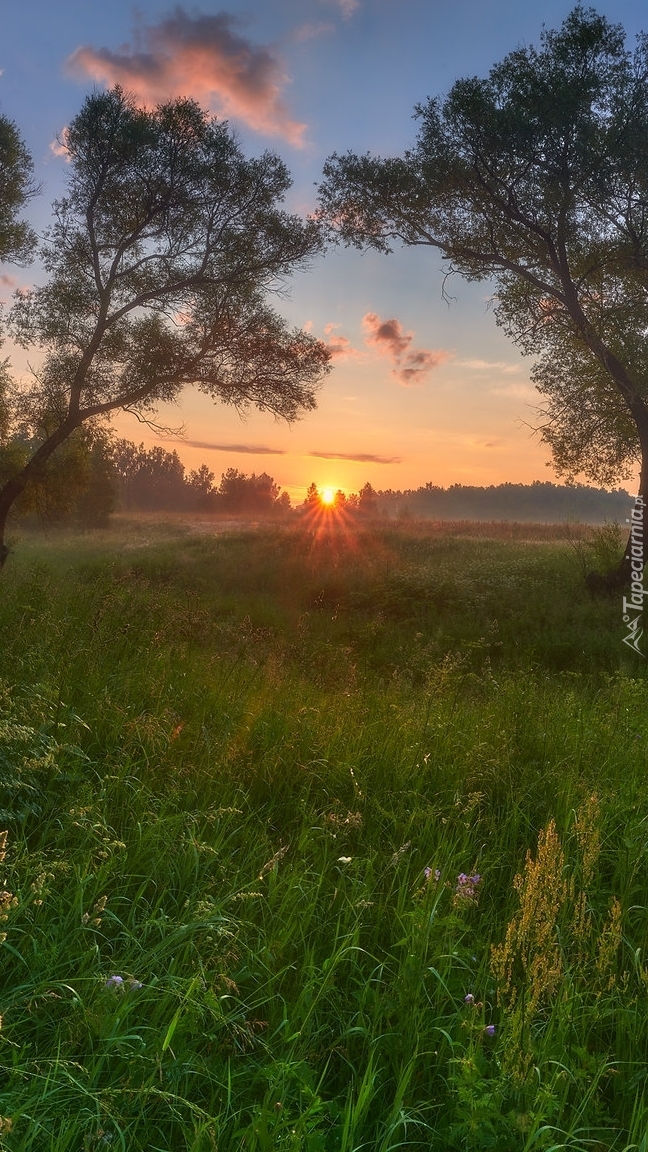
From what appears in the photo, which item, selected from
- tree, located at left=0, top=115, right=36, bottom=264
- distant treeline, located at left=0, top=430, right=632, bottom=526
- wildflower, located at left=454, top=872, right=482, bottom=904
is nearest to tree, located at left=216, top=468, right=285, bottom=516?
distant treeline, located at left=0, top=430, right=632, bottom=526

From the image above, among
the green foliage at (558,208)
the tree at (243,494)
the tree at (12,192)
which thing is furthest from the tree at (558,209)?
the tree at (243,494)

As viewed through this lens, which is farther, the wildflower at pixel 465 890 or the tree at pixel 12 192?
the tree at pixel 12 192

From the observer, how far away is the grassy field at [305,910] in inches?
96.7

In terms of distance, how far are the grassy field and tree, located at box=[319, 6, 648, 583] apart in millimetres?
14170

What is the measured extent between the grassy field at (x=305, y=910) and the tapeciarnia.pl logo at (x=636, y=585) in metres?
7.06

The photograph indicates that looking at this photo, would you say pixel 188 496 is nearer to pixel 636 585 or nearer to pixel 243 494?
pixel 243 494

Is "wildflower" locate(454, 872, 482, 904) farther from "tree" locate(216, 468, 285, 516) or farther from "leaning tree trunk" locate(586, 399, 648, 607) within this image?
"tree" locate(216, 468, 285, 516)

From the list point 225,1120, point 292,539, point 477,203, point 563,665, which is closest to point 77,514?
point 292,539

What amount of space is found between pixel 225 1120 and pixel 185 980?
57 centimetres

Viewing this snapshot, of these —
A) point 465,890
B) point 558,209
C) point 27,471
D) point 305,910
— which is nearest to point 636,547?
point 558,209

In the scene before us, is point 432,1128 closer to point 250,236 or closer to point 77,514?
point 250,236

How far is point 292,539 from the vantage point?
86.6 ft

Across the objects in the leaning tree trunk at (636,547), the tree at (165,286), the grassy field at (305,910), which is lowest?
the grassy field at (305,910)

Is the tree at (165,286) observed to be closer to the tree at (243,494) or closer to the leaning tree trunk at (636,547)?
the leaning tree trunk at (636,547)
